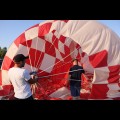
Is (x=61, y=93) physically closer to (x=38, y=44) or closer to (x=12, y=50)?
(x=38, y=44)

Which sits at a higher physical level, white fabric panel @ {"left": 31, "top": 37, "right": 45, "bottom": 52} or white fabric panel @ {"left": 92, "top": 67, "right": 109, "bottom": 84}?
white fabric panel @ {"left": 31, "top": 37, "right": 45, "bottom": 52}

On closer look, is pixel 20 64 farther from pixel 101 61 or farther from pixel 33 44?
pixel 33 44

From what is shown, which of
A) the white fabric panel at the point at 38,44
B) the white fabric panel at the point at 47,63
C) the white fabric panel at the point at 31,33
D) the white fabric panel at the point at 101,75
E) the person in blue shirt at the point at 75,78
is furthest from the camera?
the white fabric panel at the point at 47,63

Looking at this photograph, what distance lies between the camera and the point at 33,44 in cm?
448

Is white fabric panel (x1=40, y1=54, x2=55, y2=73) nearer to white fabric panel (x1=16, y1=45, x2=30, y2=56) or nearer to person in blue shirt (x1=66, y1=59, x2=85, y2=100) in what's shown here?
white fabric panel (x1=16, y1=45, x2=30, y2=56)

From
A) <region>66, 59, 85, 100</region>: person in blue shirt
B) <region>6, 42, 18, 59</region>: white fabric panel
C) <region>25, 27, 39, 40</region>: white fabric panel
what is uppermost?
<region>25, 27, 39, 40</region>: white fabric panel

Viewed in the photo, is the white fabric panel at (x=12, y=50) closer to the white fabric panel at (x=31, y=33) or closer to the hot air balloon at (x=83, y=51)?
the hot air balloon at (x=83, y=51)

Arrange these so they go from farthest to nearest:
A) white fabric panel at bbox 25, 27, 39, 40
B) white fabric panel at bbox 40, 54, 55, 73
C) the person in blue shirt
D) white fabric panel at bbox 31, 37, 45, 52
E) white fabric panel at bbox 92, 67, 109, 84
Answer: white fabric panel at bbox 40, 54, 55, 73 < white fabric panel at bbox 31, 37, 45, 52 < the person in blue shirt < white fabric panel at bbox 25, 27, 39, 40 < white fabric panel at bbox 92, 67, 109, 84

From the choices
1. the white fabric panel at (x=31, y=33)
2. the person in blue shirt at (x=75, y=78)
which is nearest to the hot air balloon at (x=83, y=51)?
the white fabric panel at (x=31, y=33)

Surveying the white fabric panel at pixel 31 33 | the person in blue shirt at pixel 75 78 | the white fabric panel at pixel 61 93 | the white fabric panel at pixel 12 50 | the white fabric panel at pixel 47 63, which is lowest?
the white fabric panel at pixel 61 93

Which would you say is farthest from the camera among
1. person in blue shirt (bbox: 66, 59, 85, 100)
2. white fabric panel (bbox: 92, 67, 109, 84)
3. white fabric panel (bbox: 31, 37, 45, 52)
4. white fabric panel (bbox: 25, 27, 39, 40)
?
white fabric panel (bbox: 31, 37, 45, 52)

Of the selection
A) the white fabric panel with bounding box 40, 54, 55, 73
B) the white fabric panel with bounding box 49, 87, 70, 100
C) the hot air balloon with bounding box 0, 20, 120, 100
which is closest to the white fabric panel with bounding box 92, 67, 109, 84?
the hot air balloon with bounding box 0, 20, 120, 100

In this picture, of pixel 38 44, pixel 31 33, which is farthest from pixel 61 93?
pixel 31 33

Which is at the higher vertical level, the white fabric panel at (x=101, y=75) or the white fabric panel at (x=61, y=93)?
the white fabric panel at (x=101, y=75)
